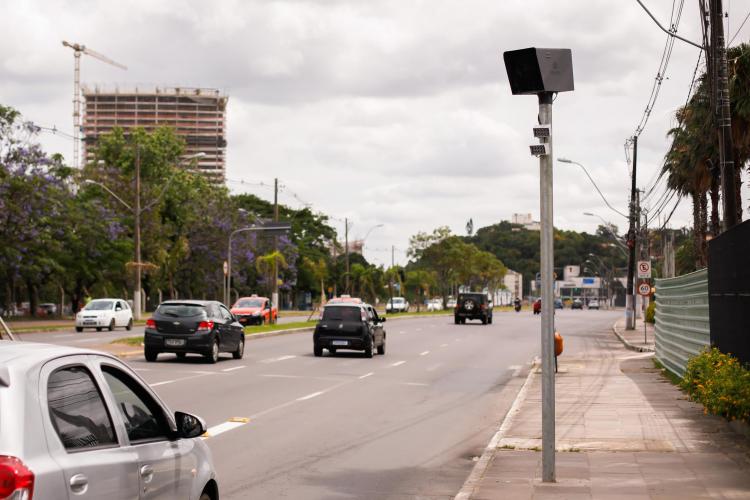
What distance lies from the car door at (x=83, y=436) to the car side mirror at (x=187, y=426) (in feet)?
2.22

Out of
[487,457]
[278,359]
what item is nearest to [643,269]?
[278,359]

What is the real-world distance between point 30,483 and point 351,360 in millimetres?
25787

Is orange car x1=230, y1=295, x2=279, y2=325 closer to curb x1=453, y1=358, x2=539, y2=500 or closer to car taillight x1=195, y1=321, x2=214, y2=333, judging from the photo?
car taillight x1=195, y1=321, x2=214, y2=333

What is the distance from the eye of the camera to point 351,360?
2981 centimetres

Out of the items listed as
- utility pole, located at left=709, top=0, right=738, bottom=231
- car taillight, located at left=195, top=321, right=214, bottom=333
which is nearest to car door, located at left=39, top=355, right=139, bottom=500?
utility pole, located at left=709, top=0, right=738, bottom=231

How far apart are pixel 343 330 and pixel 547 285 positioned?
21.4 m

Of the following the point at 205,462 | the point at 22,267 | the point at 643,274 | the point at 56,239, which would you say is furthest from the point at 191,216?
the point at 205,462

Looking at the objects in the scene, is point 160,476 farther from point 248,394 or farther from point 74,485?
point 248,394

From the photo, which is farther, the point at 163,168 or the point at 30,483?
the point at 163,168

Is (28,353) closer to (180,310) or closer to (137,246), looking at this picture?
(180,310)

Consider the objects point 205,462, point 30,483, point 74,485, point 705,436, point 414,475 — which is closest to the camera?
point 30,483

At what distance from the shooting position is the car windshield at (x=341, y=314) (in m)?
30.8

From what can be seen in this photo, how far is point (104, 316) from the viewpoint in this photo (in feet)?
154

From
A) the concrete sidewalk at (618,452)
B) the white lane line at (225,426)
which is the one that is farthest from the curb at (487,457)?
the white lane line at (225,426)
